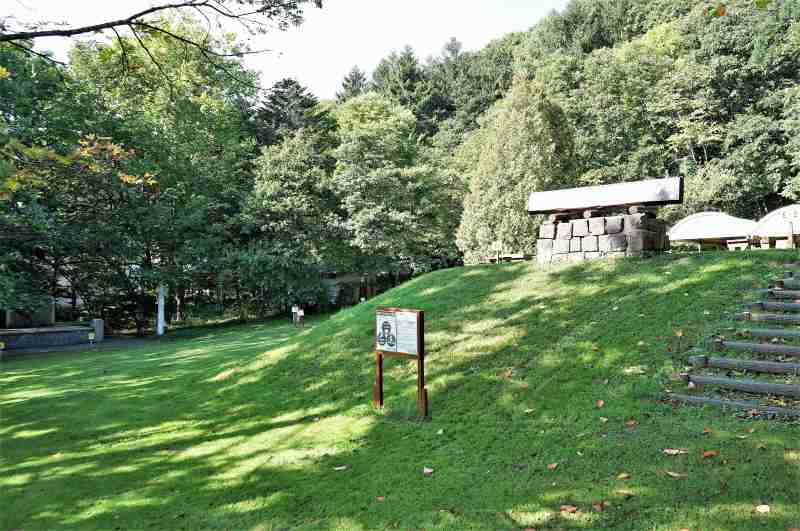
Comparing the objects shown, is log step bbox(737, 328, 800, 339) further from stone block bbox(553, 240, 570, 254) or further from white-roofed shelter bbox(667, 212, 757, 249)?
white-roofed shelter bbox(667, 212, 757, 249)

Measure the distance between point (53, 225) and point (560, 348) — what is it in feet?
51.8

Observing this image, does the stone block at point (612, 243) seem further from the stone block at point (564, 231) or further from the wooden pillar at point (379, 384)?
the wooden pillar at point (379, 384)

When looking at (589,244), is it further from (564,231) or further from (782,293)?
(782,293)

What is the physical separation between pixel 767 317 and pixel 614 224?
10.7 ft

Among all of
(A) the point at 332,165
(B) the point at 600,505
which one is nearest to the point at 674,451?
(B) the point at 600,505

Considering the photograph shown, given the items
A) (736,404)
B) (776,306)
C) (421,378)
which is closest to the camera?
(736,404)

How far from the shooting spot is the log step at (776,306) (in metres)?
5.79

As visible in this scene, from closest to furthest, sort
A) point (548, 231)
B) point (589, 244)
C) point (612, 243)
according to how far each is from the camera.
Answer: point (612, 243) → point (589, 244) → point (548, 231)

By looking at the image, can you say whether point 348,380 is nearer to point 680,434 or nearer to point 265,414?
point 265,414

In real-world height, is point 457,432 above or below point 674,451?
below

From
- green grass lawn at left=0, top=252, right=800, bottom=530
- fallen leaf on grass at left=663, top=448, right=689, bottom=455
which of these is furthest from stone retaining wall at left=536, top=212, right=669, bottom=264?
fallen leaf on grass at left=663, top=448, right=689, bottom=455

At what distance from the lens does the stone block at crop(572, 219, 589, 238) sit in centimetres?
887

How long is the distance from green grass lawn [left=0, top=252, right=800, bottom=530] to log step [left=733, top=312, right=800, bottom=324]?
178 mm

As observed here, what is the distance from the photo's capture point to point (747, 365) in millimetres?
4938
